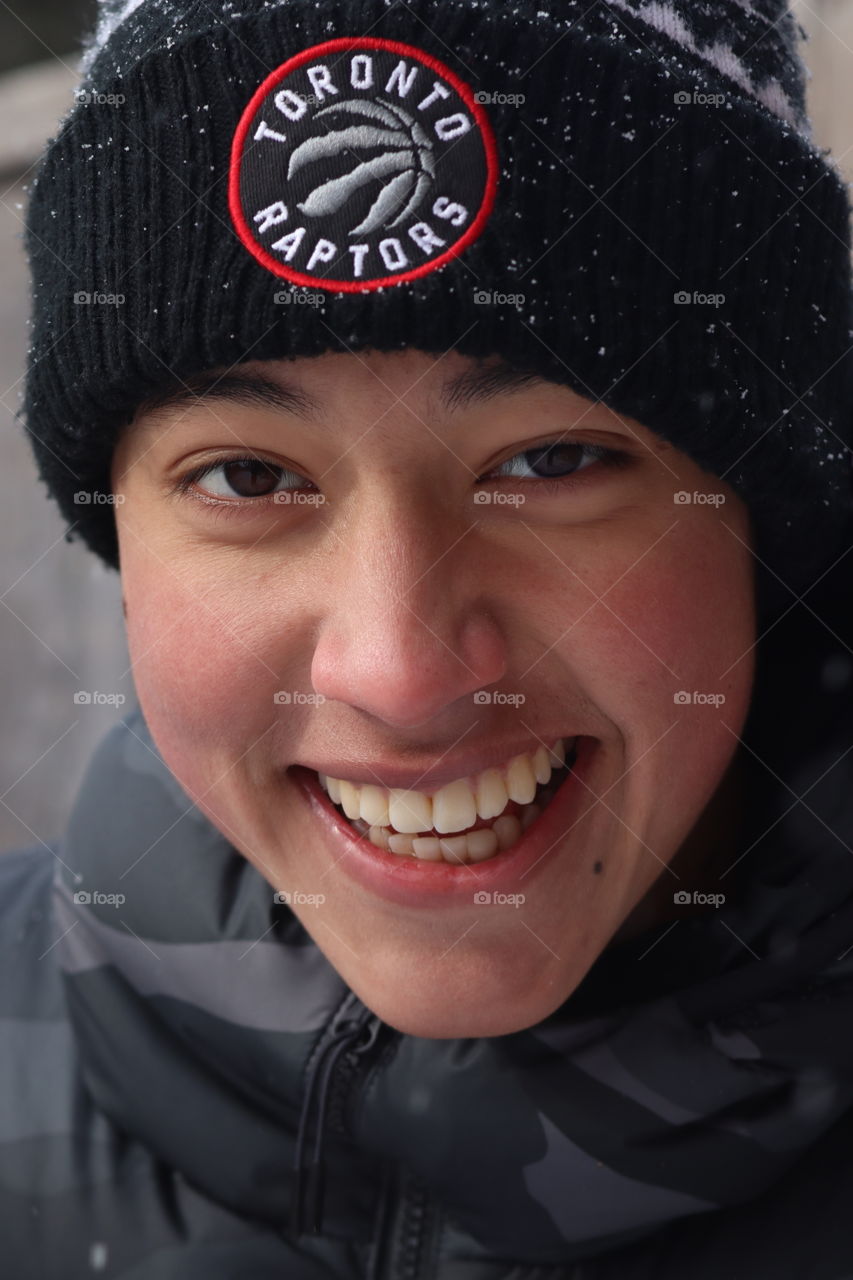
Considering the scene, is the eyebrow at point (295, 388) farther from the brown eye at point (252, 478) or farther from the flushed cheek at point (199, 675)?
the flushed cheek at point (199, 675)

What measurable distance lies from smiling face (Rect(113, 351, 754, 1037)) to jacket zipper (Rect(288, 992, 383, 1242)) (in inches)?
4.0

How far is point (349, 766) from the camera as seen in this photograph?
46.5 inches

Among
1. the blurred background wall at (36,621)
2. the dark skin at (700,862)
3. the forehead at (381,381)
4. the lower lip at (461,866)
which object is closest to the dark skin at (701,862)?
the dark skin at (700,862)

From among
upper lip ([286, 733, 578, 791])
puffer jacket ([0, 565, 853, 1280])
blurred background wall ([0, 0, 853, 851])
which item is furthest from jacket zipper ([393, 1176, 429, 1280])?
blurred background wall ([0, 0, 853, 851])

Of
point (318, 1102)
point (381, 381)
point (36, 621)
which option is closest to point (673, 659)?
point (381, 381)

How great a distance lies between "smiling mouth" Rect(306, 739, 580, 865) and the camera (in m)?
1.25

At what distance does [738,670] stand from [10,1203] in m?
1.01

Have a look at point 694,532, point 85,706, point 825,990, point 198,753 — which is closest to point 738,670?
point 694,532

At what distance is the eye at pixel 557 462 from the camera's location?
3.77 feet

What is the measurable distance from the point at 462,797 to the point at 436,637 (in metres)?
0.21

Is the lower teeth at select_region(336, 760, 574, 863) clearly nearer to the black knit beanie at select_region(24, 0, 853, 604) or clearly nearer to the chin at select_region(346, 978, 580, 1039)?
the chin at select_region(346, 978, 580, 1039)

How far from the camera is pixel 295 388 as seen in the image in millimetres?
1090

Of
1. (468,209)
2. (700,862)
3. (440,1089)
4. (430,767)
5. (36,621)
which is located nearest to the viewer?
(468,209)

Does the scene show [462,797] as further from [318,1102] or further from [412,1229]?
[412,1229]
